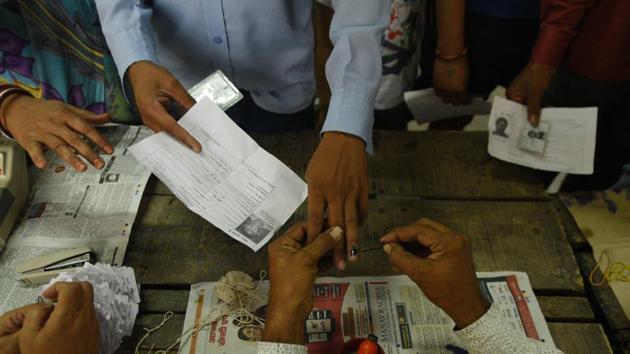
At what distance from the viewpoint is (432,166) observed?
1.12 metres

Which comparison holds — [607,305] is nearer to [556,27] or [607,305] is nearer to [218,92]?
[556,27]

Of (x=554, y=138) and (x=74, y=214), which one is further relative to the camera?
(x=554, y=138)

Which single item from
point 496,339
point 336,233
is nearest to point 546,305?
point 496,339

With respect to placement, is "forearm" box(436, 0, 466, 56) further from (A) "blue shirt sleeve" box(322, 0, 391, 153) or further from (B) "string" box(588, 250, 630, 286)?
(B) "string" box(588, 250, 630, 286)

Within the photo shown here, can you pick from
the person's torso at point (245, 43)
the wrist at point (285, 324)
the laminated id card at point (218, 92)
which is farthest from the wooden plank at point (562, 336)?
the person's torso at point (245, 43)

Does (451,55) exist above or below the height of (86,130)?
below

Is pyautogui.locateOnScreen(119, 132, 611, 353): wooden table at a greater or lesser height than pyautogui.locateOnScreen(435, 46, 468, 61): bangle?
lesser

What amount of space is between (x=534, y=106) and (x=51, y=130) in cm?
106

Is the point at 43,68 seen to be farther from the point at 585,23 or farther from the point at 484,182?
the point at 585,23

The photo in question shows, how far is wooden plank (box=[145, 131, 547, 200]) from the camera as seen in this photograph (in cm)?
107

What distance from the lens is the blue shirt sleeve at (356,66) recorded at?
2.65 ft

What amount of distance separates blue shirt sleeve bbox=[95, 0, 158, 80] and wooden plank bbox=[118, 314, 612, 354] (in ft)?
1.59

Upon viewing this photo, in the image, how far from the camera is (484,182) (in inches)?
42.7

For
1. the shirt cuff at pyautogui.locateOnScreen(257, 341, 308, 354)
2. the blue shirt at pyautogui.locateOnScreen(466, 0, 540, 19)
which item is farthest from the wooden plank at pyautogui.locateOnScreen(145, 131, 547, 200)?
the shirt cuff at pyautogui.locateOnScreen(257, 341, 308, 354)
